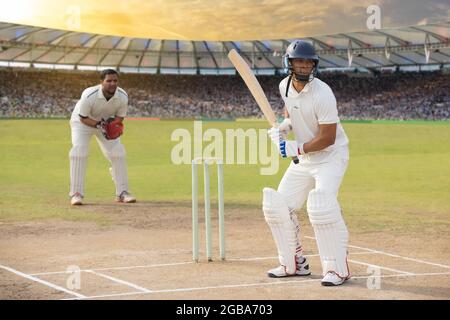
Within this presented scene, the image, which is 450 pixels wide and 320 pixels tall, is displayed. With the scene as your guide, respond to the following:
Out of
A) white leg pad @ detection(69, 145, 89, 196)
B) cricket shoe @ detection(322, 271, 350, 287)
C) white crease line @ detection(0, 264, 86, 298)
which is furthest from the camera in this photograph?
white leg pad @ detection(69, 145, 89, 196)

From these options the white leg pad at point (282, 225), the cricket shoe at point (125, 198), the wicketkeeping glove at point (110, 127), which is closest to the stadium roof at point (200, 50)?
the cricket shoe at point (125, 198)

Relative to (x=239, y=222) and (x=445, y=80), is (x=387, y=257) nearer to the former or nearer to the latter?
(x=239, y=222)

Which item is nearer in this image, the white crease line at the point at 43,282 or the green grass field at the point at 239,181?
the white crease line at the point at 43,282

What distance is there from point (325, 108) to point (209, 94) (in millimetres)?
68988

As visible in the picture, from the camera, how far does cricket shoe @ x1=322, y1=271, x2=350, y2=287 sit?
6965mm

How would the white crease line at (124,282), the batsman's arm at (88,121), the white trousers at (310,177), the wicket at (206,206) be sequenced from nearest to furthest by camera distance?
the white crease line at (124,282) → the white trousers at (310,177) → the wicket at (206,206) → the batsman's arm at (88,121)

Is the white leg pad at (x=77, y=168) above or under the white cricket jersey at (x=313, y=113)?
under

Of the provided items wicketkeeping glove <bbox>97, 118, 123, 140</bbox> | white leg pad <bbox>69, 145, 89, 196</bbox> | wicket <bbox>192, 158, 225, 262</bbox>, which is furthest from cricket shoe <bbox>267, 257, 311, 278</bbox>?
white leg pad <bbox>69, 145, 89, 196</bbox>

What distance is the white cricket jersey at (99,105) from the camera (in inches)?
556

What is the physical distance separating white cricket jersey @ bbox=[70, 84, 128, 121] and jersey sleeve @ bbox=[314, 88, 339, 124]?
7.47 meters

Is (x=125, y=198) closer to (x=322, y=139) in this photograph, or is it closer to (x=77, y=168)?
(x=77, y=168)

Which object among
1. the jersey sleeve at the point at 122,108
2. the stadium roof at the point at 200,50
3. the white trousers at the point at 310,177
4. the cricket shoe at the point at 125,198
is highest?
the stadium roof at the point at 200,50

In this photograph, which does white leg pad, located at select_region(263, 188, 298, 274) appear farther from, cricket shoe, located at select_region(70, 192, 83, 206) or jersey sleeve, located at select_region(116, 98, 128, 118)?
cricket shoe, located at select_region(70, 192, 83, 206)

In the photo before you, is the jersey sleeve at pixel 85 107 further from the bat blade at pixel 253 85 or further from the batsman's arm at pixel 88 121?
the bat blade at pixel 253 85
